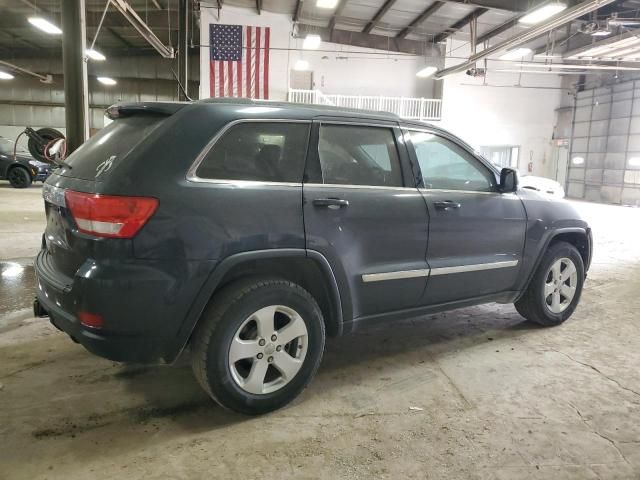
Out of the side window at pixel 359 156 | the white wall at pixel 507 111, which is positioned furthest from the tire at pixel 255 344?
the white wall at pixel 507 111

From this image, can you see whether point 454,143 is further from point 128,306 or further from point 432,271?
point 128,306

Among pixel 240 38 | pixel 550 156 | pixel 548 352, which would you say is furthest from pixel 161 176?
pixel 550 156

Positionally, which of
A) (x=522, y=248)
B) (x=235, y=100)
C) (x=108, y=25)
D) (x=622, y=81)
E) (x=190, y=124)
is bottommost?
(x=522, y=248)

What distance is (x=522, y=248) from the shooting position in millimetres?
3572

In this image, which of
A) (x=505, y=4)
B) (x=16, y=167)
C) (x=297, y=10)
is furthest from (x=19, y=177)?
(x=505, y=4)

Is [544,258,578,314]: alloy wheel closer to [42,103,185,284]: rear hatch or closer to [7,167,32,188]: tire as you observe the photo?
[42,103,185,284]: rear hatch

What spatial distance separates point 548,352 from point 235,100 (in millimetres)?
2881

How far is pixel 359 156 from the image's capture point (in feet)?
9.45

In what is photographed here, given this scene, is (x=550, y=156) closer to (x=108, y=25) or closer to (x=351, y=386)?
(x=108, y=25)

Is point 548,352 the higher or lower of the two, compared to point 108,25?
lower

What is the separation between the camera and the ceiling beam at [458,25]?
1520cm

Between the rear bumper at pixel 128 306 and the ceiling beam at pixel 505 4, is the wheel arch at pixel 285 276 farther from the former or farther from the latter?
the ceiling beam at pixel 505 4

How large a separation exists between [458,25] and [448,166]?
52.5 feet

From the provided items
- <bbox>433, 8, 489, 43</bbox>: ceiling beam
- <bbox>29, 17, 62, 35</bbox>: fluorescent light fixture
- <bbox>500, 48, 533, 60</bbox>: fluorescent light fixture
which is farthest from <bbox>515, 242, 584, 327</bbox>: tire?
<bbox>433, 8, 489, 43</bbox>: ceiling beam
